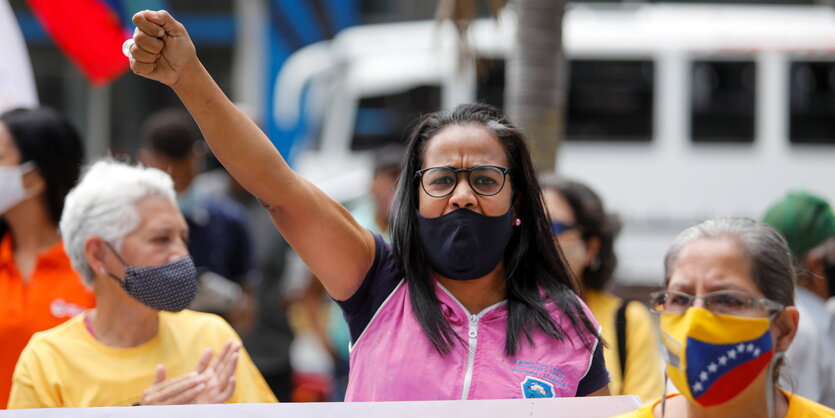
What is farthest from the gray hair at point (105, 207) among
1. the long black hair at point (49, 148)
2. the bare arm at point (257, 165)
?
the bare arm at point (257, 165)

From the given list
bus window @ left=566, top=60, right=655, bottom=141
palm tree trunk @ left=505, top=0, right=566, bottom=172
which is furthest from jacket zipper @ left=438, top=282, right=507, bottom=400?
bus window @ left=566, top=60, right=655, bottom=141

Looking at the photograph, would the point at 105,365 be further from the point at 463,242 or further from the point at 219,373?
the point at 463,242

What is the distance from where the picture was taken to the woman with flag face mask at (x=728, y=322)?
2.41m

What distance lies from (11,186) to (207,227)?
5.40 ft

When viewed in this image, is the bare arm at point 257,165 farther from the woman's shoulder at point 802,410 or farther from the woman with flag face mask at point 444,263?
the woman's shoulder at point 802,410

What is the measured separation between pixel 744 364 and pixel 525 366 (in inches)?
24.5

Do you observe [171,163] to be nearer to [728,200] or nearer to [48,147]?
[48,147]

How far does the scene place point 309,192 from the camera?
279cm

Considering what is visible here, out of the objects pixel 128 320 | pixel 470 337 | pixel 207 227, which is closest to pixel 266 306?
pixel 207 227

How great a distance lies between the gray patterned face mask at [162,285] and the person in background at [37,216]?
560 mm

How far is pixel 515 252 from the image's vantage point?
310cm

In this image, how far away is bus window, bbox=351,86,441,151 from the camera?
509 inches

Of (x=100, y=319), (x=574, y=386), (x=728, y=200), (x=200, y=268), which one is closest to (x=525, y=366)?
(x=574, y=386)

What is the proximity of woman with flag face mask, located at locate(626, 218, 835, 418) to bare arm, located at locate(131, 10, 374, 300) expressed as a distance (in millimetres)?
812
